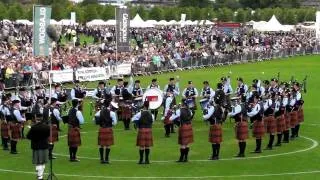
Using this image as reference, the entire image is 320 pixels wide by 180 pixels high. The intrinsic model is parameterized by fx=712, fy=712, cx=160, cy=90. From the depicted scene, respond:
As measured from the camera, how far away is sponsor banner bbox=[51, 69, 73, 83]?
3994cm

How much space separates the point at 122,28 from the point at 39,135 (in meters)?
23.8

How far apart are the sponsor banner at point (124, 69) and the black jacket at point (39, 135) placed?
26.8 meters

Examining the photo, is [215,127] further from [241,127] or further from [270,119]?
[270,119]

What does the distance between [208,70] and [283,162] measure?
99.8 ft

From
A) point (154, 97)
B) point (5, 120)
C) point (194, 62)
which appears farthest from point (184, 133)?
point (194, 62)

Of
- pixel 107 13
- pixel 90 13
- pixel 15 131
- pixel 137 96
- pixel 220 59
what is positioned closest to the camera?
pixel 15 131

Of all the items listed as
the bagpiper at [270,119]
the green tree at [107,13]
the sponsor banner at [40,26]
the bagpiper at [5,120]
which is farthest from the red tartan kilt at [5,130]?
the green tree at [107,13]

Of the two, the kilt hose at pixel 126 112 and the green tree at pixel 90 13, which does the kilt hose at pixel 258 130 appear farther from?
the green tree at pixel 90 13

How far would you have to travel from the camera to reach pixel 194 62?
52.2m

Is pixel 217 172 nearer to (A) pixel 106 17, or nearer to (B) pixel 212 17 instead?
(A) pixel 106 17

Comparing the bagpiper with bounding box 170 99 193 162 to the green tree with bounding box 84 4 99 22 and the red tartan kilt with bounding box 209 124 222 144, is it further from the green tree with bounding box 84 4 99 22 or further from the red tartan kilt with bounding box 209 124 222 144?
the green tree with bounding box 84 4 99 22

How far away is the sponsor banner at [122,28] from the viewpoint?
41.0 meters

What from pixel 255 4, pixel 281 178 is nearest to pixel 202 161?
pixel 281 178

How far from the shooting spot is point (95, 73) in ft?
140
